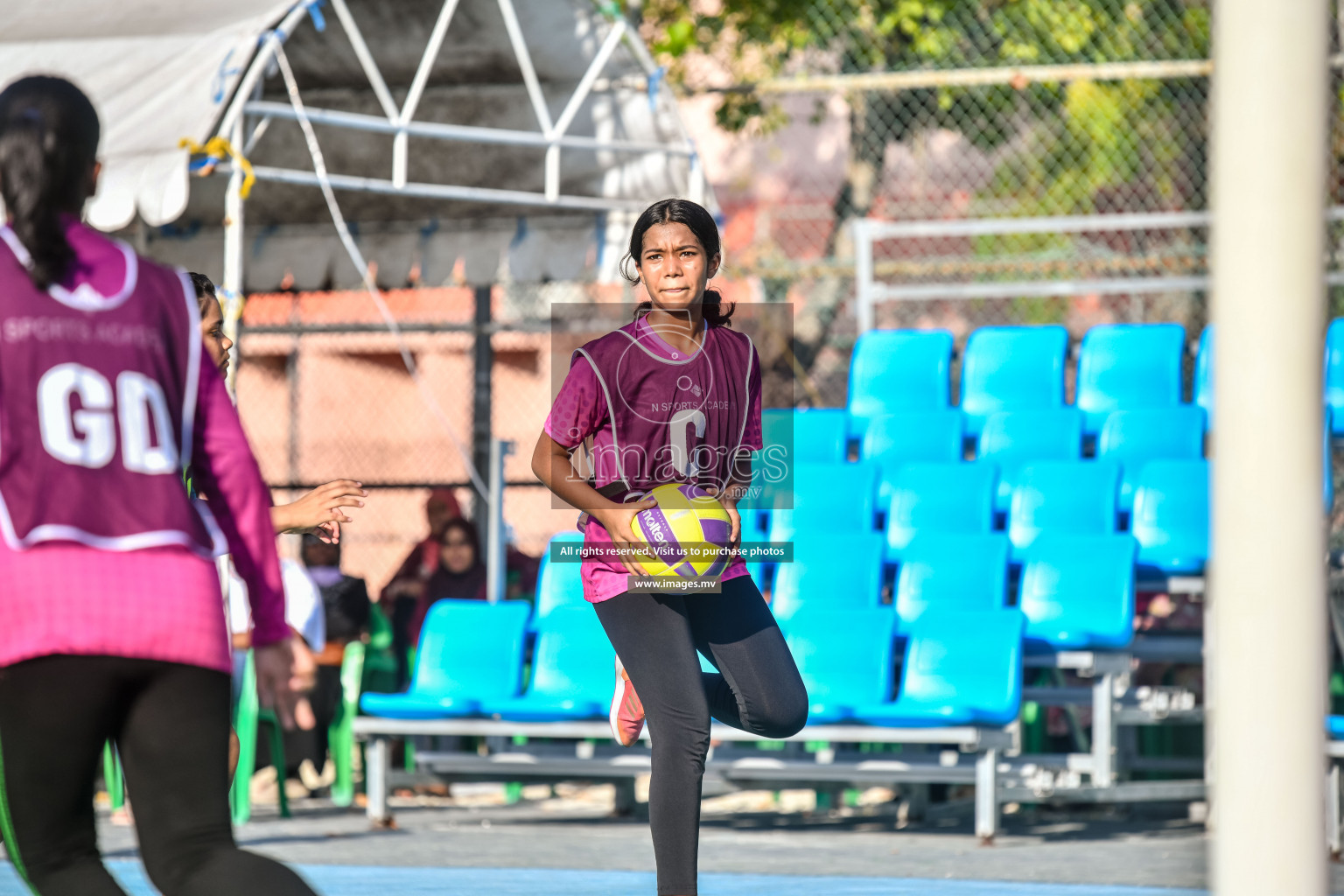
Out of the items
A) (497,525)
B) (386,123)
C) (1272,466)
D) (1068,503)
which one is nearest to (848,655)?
(1068,503)

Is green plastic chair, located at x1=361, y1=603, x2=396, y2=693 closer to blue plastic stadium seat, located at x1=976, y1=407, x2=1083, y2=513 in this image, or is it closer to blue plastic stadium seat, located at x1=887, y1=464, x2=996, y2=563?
blue plastic stadium seat, located at x1=887, y1=464, x2=996, y2=563

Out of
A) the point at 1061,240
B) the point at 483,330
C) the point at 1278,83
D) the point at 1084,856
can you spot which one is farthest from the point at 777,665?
the point at 1061,240

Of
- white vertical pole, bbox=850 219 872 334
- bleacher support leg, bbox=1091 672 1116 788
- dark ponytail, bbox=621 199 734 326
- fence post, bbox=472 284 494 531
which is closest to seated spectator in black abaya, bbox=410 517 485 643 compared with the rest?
fence post, bbox=472 284 494 531

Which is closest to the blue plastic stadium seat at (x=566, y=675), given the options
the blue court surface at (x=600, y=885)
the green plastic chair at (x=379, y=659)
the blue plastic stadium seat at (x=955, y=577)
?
the green plastic chair at (x=379, y=659)

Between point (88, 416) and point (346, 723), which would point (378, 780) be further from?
point (88, 416)

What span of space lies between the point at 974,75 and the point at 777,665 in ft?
22.5

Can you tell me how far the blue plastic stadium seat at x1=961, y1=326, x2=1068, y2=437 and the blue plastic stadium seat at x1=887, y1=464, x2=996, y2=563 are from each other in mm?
995

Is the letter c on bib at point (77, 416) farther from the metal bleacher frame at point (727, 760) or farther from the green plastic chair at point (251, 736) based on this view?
the green plastic chair at point (251, 736)

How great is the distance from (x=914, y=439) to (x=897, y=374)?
0.61 meters

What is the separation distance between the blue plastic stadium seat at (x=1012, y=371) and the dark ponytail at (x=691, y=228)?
18.0ft

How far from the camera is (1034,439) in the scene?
9.62m

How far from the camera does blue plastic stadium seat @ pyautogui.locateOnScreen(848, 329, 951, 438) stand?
1017 cm

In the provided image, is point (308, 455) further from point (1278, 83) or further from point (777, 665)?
point (1278, 83)

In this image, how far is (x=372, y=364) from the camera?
2273 cm
